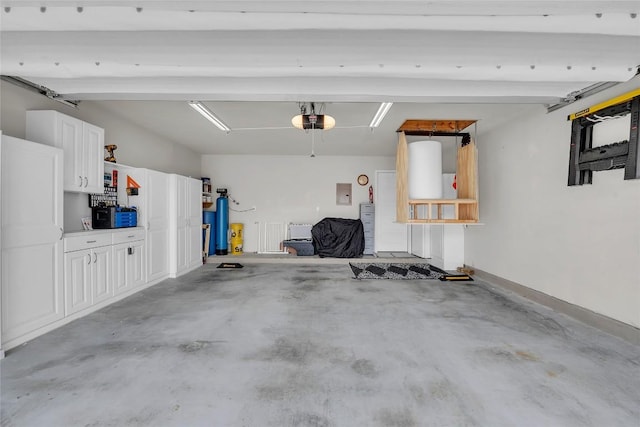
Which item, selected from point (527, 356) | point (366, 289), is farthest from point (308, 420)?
point (366, 289)

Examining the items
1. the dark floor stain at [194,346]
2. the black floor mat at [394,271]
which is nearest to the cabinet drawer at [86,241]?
the dark floor stain at [194,346]

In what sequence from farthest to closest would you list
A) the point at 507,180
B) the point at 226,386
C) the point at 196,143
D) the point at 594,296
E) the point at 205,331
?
the point at 196,143 < the point at 507,180 < the point at 594,296 < the point at 205,331 < the point at 226,386

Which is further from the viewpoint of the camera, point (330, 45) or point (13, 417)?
point (330, 45)

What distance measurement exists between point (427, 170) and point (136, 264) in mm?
4654

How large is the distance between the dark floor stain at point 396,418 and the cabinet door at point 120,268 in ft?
12.5

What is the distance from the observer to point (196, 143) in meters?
6.27

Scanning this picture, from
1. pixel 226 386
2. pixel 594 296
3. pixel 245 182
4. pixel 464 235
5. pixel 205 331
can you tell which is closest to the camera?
pixel 226 386

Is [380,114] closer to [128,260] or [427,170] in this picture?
[427,170]

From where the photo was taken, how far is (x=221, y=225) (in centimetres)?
695

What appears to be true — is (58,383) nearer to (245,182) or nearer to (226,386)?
(226,386)

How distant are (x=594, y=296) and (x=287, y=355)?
3.40m

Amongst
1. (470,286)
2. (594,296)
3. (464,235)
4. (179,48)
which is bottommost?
(470,286)

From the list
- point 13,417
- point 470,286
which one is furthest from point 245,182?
point 13,417

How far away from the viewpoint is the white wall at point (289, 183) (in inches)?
301
